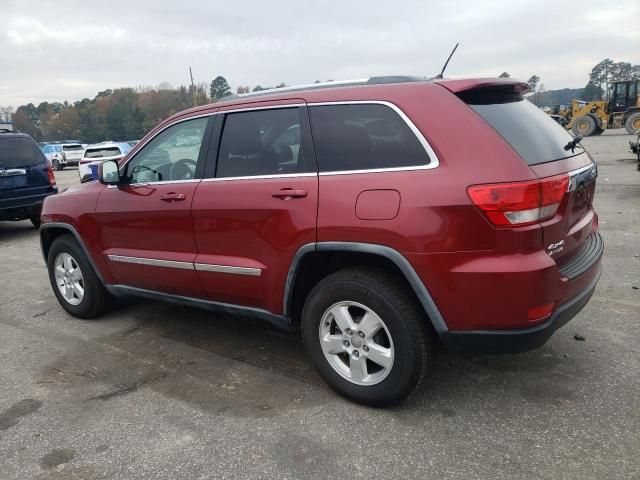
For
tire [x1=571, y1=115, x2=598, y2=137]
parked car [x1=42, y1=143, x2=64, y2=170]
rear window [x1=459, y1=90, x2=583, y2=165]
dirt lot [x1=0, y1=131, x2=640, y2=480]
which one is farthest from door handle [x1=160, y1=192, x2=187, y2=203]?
parked car [x1=42, y1=143, x2=64, y2=170]

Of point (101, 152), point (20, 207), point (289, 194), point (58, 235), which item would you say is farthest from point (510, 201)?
point (101, 152)

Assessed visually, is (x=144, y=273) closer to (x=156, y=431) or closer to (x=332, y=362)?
(x=156, y=431)

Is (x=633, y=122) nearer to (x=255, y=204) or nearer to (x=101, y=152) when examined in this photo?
(x=101, y=152)

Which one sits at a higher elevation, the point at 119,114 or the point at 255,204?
the point at 119,114

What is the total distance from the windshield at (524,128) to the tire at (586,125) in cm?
2712

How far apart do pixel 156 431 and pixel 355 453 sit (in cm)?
112

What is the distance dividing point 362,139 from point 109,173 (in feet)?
7.12

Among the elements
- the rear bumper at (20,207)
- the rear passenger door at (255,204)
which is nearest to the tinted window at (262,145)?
the rear passenger door at (255,204)

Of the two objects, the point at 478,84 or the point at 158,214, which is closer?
the point at 478,84

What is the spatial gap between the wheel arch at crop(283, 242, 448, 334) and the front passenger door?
0.84 m

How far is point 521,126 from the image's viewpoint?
2.79 m

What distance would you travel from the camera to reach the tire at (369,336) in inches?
107

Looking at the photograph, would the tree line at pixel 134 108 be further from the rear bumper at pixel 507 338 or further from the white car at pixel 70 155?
the rear bumper at pixel 507 338

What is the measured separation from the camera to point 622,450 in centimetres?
246
